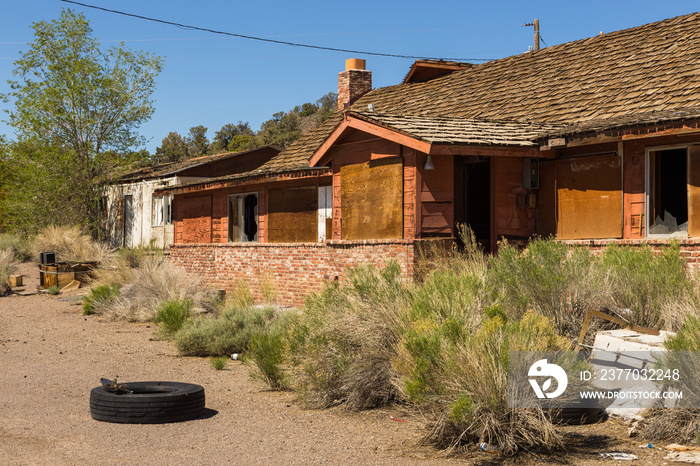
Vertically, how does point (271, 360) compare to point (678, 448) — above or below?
above

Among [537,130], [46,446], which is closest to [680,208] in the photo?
[537,130]

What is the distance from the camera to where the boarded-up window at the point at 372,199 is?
1220 cm

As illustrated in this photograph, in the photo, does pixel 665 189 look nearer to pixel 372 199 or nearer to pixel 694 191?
pixel 694 191

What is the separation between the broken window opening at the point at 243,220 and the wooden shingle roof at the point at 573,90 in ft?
5.18

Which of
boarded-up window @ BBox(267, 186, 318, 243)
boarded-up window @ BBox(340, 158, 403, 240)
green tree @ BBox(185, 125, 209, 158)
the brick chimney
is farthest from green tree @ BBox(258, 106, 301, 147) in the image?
boarded-up window @ BBox(340, 158, 403, 240)

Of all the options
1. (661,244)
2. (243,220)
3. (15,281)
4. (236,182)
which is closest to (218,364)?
(661,244)

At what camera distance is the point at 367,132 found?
12.6 metres

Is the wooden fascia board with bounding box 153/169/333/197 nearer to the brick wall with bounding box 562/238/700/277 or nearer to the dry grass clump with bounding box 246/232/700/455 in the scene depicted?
the brick wall with bounding box 562/238/700/277

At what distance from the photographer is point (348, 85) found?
21.9 meters

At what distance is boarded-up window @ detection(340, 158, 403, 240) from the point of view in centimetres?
1220

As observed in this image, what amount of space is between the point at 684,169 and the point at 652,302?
Result: 11.9 feet

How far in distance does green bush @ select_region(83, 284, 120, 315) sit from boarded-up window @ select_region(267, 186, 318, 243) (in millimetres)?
3888

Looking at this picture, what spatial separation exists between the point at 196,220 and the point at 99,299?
500cm

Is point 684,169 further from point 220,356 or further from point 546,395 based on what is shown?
point 220,356
